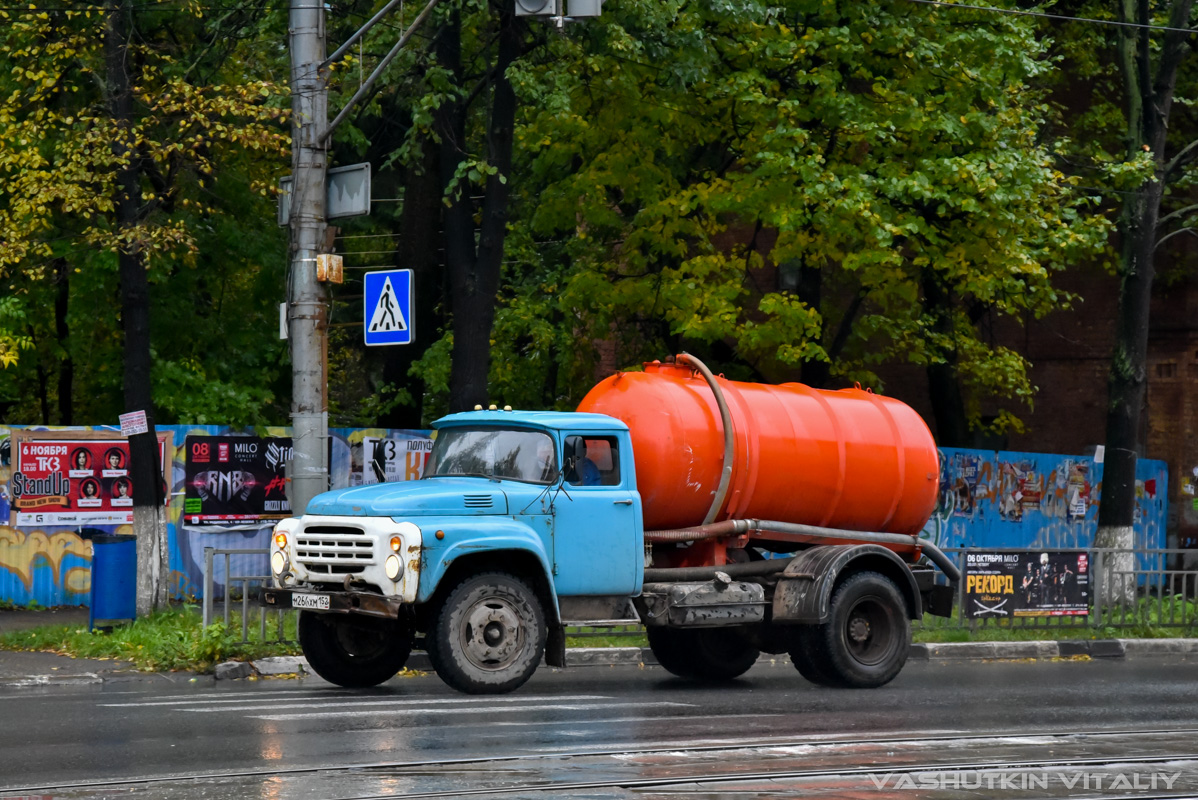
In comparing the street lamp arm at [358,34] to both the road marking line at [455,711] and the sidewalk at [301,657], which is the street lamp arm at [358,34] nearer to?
the sidewalk at [301,657]

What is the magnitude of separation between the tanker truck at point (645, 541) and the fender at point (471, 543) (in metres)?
0.02

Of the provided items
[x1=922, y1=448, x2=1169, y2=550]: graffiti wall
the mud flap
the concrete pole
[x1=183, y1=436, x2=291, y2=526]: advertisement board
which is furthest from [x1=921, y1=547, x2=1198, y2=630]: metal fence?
[x1=183, y1=436, x2=291, y2=526]: advertisement board

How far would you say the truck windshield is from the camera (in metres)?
12.7

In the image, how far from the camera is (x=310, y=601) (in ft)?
39.4

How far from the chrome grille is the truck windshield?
1.25 m

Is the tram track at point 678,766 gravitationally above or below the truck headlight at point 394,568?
below

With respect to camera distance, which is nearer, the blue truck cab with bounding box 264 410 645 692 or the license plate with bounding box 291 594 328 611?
the blue truck cab with bounding box 264 410 645 692

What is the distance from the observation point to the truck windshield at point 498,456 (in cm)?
1270

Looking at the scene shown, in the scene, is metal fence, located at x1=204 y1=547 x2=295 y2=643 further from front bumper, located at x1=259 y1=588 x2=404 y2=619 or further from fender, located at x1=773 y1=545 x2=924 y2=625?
fender, located at x1=773 y1=545 x2=924 y2=625

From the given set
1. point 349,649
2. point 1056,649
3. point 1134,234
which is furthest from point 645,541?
point 1134,234

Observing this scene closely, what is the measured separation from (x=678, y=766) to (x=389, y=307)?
746 cm

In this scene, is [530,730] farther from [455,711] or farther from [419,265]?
[419,265]

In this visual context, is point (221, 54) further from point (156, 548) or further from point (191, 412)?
point (156, 548)

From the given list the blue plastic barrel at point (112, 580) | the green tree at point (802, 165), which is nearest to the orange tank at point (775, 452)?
the blue plastic barrel at point (112, 580)
